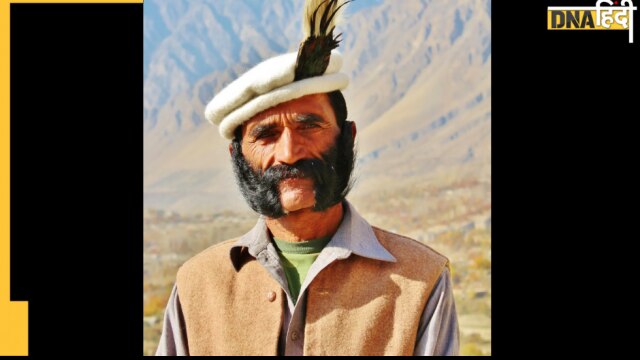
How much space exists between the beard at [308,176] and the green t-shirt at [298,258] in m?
0.17

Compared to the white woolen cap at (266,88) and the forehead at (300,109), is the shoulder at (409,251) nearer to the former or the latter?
the forehead at (300,109)

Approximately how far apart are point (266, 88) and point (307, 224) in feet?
2.04

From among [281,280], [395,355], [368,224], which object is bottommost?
[395,355]

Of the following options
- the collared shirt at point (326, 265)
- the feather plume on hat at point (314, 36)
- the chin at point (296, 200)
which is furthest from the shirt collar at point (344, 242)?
the feather plume on hat at point (314, 36)

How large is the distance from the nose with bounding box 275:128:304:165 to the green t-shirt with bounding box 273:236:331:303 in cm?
40

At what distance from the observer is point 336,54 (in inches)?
135

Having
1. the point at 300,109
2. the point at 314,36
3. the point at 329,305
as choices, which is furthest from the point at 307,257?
the point at 314,36

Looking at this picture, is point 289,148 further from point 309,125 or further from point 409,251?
point 409,251

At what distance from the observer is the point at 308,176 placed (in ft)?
10.8

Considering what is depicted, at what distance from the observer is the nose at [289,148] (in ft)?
10.7

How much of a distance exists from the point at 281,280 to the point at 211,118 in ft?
2.62

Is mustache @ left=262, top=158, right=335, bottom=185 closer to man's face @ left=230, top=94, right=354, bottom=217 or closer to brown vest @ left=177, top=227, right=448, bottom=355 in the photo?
man's face @ left=230, top=94, right=354, bottom=217

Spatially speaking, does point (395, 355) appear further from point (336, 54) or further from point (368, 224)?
point (336, 54)
